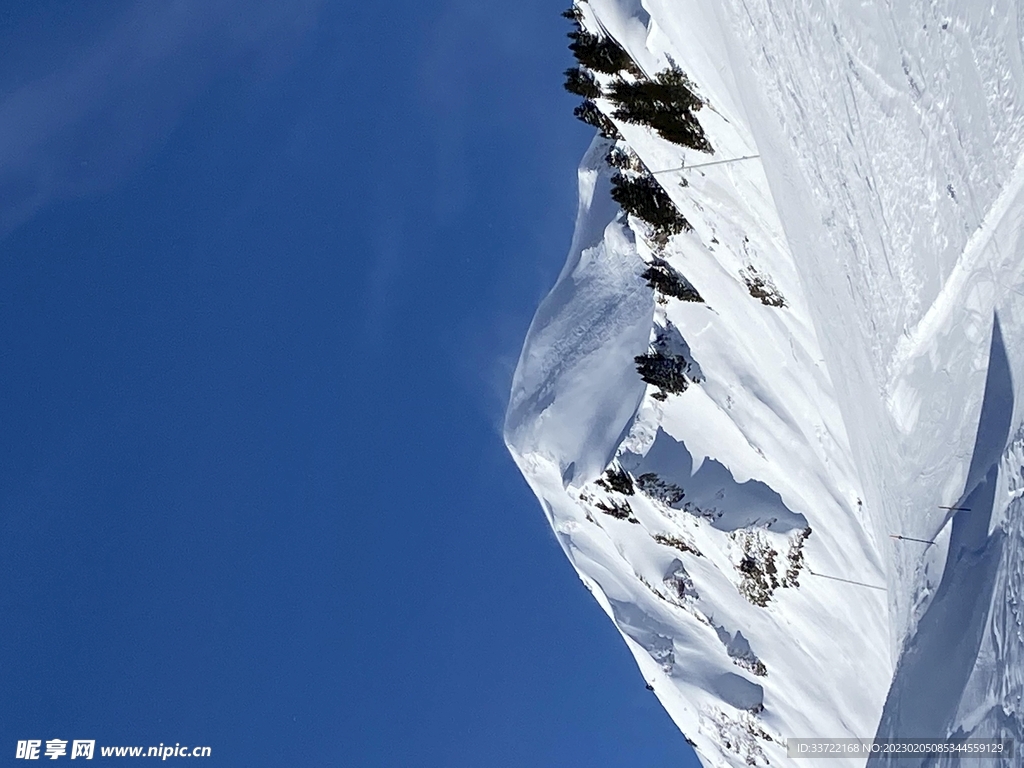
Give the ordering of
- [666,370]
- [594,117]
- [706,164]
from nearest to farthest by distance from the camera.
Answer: [706,164] < [594,117] < [666,370]

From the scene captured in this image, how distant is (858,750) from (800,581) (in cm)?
536

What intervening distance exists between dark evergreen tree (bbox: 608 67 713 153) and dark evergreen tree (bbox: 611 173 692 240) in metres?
2.09

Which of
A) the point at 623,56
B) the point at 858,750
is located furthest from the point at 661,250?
the point at 858,750

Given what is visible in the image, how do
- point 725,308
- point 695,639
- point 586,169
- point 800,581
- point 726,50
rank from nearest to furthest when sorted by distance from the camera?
point 726,50 < point 725,308 < point 800,581 < point 695,639 < point 586,169

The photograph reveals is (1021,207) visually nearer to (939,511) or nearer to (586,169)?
(939,511)

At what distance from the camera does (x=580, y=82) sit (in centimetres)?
1861

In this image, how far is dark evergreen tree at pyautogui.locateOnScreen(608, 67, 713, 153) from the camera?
1595 centimetres

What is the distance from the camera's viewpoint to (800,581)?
2088cm

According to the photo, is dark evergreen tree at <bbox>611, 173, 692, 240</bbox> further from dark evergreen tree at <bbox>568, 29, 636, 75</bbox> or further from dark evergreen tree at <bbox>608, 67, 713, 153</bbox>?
dark evergreen tree at <bbox>568, 29, 636, 75</bbox>

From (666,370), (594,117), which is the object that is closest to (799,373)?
(666,370)

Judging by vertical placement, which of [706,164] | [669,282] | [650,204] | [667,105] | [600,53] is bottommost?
[669,282]

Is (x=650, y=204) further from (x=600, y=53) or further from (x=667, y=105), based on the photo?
(x=600, y=53)

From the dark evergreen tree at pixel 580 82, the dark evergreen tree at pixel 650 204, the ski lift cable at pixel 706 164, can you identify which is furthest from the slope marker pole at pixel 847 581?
the dark evergreen tree at pixel 580 82

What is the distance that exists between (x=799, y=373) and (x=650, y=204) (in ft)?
19.7
